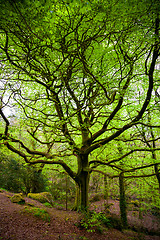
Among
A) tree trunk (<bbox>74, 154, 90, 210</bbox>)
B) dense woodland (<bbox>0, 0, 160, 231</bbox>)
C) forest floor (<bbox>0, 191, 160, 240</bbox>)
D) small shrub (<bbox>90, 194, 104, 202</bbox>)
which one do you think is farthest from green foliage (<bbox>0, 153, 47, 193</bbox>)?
small shrub (<bbox>90, 194, 104, 202</bbox>)

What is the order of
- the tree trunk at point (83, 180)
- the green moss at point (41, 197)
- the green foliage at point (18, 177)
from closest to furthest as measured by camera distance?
the tree trunk at point (83, 180)
the green moss at point (41, 197)
the green foliage at point (18, 177)

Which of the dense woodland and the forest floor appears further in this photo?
the forest floor

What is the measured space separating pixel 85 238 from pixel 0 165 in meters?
8.63

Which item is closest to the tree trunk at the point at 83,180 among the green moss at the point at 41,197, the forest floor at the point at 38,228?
the forest floor at the point at 38,228

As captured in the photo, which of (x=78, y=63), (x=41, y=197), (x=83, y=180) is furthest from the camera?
(x=41, y=197)

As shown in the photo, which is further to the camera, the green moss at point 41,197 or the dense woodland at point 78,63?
the green moss at point 41,197

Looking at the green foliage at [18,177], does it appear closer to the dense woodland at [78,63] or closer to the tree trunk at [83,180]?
the dense woodland at [78,63]

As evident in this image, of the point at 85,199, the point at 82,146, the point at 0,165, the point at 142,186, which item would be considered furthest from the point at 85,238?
the point at 0,165

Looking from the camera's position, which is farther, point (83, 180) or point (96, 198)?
point (96, 198)

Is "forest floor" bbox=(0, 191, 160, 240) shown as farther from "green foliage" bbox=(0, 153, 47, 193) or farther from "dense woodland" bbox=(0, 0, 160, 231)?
"green foliage" bbox=(0, 153, 47, 193)

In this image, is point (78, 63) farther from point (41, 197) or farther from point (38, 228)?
point (41, 197)

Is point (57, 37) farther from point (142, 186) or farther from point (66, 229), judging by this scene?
point (142, 186)

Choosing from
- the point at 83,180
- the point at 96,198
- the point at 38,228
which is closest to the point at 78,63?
the point at 83,180

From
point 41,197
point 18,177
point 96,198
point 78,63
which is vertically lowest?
point 96,198
